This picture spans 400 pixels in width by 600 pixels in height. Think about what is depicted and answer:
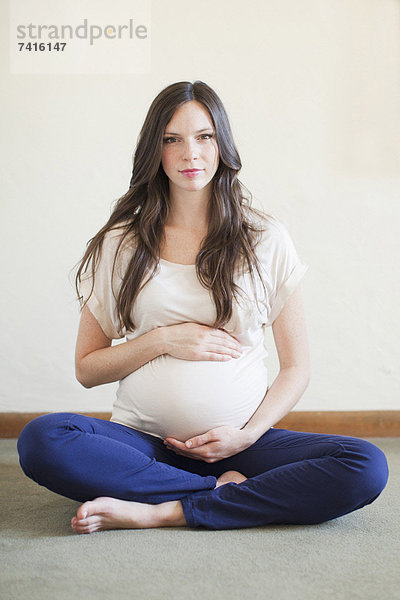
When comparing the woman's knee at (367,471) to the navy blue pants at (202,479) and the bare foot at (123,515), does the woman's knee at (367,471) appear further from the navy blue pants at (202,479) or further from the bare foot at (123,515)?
the bare foot at (123,515)

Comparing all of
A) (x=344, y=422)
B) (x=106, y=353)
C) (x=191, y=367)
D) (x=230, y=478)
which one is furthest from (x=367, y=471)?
(x=344, y=422)

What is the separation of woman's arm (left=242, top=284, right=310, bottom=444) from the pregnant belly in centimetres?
4

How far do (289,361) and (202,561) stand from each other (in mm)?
563

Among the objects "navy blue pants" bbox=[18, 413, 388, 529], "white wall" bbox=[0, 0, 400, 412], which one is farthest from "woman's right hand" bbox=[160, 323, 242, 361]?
"white wall" bbox=[0, 0, 400, 412]

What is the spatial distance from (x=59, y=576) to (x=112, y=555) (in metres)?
0.12

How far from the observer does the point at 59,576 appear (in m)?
1.20

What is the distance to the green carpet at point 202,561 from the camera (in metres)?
1.14

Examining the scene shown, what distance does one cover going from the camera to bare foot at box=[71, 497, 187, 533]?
142 centimetres

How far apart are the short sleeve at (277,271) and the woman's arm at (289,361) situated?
0.02 meters

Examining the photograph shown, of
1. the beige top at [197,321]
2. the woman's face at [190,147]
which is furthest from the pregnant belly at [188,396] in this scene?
the woman's face at [190,147]

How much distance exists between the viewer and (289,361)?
1690 millimetres

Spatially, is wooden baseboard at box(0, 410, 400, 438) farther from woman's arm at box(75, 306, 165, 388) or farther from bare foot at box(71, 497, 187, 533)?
bare foot at box(71, 497, 187, 533)

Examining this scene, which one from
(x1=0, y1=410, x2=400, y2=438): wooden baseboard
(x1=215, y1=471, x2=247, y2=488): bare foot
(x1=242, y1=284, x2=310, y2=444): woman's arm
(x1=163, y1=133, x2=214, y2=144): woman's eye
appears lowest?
(x1=0, y1=410, x2=400, y2=438): wooden baseboard

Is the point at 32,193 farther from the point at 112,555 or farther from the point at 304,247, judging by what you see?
the point at 112,555
